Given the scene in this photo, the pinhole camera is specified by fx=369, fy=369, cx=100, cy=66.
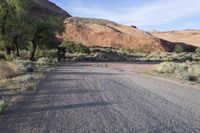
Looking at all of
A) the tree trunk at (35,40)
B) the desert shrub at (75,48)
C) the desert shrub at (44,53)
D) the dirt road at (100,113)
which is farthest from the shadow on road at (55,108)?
the desert shrub at (75,48)

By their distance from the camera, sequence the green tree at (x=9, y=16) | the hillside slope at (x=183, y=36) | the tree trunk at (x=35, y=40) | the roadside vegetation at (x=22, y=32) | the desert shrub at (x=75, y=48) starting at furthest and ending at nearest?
the hillside slope at (x=183, y=36) < the desert shrub at (x=75, y=48) < the tree trunk at (x=35, y=40) < the green tree at (x=9, y=16) < the roadside vegetation at (x=22, y=32)

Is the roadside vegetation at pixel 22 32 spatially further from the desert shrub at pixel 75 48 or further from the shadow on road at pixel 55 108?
the desert shrub at pixel 75 48

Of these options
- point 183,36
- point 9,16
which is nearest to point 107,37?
point 183,36

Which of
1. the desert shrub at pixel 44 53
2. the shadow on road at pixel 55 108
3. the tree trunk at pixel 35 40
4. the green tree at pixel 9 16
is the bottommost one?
the desert shrub at pixel 44 53

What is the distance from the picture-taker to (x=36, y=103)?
11.5 m

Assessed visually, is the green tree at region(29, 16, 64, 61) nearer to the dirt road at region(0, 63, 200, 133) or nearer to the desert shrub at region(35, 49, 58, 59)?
the desert shrub at region(35, 49, 58, 59)

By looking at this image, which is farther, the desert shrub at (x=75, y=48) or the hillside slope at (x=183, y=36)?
the hillside slope at (x=183, y=36)

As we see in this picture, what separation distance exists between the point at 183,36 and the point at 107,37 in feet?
173

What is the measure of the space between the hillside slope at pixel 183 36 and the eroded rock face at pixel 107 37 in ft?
103

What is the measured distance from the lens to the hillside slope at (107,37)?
338 ft

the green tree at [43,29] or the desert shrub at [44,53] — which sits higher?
the green tree at [43,29]

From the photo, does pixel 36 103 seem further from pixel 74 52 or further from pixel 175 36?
pixel 175 36

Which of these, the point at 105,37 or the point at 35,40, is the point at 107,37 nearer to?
the point at 105,37

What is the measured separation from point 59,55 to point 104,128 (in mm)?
44625
